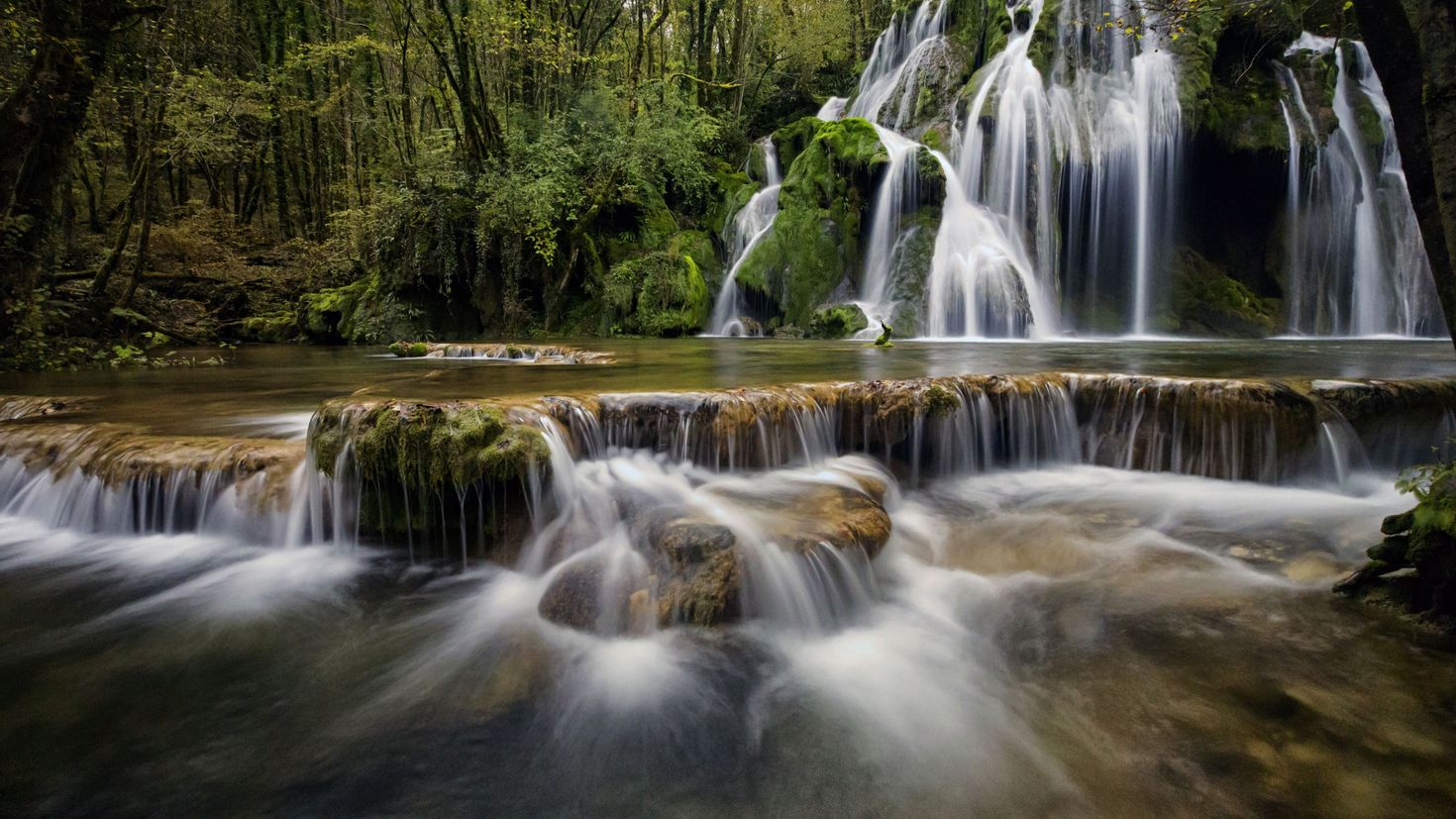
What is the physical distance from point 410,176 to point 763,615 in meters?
16.9

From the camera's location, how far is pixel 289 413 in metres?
5.82

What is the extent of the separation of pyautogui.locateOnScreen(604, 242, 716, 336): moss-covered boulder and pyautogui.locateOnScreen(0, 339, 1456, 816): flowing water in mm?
9391

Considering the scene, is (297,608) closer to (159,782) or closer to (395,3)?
(159,782)

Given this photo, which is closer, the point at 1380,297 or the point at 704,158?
the point at 1380,297

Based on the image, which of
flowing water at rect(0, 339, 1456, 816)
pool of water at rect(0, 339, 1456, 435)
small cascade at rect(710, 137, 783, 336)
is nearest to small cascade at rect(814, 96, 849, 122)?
small cascade at rect(710, 137, 783, 336)

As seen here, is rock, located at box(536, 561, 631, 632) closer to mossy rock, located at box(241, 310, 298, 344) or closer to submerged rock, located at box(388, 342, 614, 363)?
submerged rock, located at box(388, 342, 614, 363)

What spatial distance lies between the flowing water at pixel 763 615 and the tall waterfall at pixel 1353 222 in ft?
42.5

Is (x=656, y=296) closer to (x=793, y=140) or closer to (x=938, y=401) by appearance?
(x=793, y=140)

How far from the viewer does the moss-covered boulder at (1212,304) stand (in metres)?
16.1

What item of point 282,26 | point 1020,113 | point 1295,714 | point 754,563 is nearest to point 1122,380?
point 1295,714

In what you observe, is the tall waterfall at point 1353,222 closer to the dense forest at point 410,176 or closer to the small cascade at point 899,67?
the dense forest at point 410,176

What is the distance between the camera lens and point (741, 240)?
17750mm

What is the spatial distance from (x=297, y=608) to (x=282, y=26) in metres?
25.5

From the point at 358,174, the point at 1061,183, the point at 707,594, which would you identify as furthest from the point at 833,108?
the point at 707,594
